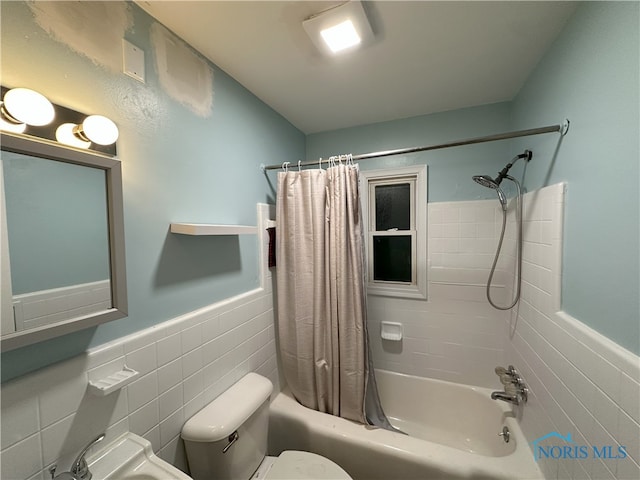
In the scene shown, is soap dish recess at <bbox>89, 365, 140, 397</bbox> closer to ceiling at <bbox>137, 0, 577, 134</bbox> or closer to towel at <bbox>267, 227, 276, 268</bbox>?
towel at <bbox>267, 227, 276, 268</bbox>

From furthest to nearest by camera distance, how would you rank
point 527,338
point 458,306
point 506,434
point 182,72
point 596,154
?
point 458,306
point 506,434
point 527,338
point 182,72
point 596,154

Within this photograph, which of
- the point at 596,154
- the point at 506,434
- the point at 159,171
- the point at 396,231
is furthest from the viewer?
the point at 396,231

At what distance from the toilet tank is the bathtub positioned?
310mm

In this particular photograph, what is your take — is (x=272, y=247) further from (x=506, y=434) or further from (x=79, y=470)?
(x=506, y=434)

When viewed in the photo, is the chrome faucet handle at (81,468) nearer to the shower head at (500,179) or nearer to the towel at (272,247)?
the towel at (272,247)

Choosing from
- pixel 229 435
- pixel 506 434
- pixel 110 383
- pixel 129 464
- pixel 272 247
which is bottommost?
pixel 506 434

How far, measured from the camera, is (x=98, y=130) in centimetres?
82

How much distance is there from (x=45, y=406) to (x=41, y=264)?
0.42 m

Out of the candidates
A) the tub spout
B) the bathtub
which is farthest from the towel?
the tub spout

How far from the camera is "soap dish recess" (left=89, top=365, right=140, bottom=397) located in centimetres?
79

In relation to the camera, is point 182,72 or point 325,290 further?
point 325,290

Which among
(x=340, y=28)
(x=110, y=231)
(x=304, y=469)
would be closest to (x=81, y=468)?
(x=110, y=231)

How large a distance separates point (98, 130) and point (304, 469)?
1.71 metres

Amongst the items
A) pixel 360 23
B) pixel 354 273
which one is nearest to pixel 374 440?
pixel 354 273
